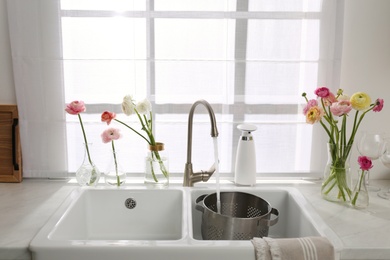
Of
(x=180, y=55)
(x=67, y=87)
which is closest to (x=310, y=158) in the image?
(x=180, y=55)

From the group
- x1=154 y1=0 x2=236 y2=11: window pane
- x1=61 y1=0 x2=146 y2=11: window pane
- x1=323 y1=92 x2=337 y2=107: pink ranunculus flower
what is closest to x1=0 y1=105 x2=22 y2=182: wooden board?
x1=61 y1=0 x2=146 y2=11: window pane

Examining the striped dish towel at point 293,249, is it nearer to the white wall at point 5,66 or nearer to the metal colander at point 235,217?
the metal colander at point 235,217

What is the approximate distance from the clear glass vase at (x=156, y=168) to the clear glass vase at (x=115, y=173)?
10 cm

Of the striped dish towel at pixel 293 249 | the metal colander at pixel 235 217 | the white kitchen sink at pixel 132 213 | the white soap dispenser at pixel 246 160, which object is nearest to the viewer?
the striped dish towel at pixel 293 249

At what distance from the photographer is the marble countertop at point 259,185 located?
4.24 feet

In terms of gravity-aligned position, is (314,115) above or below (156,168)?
above

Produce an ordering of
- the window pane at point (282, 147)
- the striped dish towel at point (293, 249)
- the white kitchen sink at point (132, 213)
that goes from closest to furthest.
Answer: the striped dish towel at point (293, 249) → the white kitchen sink at point (132, 213) → the window pane at point (282, 147)

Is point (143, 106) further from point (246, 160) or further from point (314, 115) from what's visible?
point (314, 115)

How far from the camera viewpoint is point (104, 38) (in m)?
1.79

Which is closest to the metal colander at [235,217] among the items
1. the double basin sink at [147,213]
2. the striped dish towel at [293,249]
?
the double basin sink at [147,213]

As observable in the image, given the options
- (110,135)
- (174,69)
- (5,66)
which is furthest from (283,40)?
(5,66)

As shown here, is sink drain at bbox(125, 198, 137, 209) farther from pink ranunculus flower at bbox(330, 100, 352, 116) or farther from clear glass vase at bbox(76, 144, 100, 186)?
pink ranunculus flower at bbox(330, 100, 352, 116)

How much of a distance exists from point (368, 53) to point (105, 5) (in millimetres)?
1081

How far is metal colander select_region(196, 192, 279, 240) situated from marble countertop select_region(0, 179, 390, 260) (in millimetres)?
182
